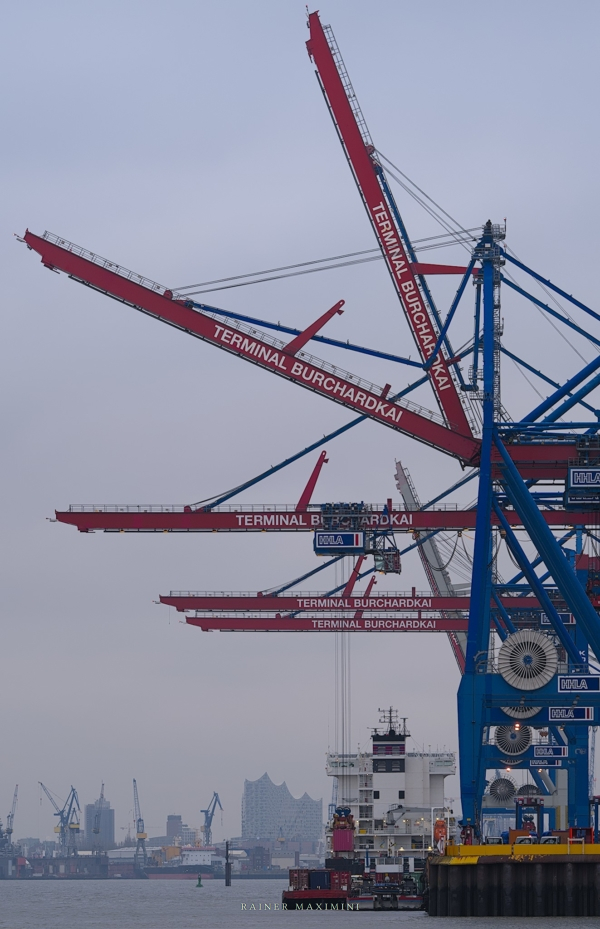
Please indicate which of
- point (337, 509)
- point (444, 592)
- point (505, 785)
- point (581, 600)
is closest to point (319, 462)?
point (337, 509)

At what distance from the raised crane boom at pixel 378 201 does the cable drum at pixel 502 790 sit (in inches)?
1241

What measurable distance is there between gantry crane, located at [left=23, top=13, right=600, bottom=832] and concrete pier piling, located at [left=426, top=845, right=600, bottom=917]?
9.73ft

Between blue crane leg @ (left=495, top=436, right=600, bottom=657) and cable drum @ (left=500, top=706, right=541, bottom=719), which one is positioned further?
blue crane leg @ (left=495, top=436, right=600, bottom=657)

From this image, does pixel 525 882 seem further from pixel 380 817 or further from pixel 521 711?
pixel 380 817

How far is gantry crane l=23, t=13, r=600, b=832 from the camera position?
→ 4597 centimetres

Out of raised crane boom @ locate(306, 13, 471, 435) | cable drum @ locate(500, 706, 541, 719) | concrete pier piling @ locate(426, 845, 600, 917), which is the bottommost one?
concrete pier piling @ locate(426, 845, 600, 917)

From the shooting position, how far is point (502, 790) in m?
75.4

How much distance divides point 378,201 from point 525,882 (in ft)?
76.2

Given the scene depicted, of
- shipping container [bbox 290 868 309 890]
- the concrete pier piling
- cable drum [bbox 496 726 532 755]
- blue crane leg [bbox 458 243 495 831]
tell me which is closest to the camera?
the concrete pier piling

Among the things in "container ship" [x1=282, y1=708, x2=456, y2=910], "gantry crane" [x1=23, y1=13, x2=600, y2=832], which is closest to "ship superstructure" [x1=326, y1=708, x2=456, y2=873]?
"container ship" [x1=282, y1=708, x2=456, y2=910]

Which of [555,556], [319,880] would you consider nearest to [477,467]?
[555,556]

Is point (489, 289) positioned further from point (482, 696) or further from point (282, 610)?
point (282, 610)

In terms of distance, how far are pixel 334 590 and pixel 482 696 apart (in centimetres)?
2341

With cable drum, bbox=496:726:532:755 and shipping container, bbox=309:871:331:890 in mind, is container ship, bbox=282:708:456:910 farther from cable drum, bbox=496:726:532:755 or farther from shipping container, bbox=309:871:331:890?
cable drum, bbox=496:726:532:755
